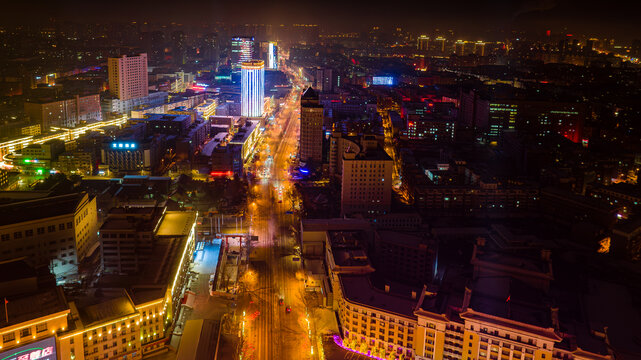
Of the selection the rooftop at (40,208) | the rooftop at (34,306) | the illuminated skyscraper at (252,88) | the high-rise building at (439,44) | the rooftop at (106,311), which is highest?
the high-rise building at (439,44)

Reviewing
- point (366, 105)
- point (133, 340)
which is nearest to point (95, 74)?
point (366, 105)

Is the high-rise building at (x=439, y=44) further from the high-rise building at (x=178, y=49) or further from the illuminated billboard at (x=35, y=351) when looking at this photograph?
the illuminated billboard at (x=35, y=351)

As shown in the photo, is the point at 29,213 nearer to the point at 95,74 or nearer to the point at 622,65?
the point at 95,74

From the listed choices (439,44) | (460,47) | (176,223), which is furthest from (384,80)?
(176,223)

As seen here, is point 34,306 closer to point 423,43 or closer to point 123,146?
point 123,146

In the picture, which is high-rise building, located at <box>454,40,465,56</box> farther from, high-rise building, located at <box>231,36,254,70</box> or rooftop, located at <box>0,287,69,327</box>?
rooftop, located at <box>0,287,69,327</box>

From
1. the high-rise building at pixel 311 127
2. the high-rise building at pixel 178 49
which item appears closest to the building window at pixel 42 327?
the high-rise building at pixel 311 127
